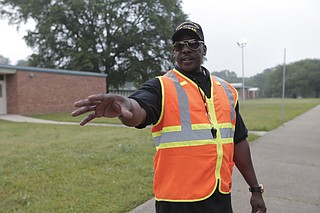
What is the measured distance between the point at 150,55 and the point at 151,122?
31.8 meters

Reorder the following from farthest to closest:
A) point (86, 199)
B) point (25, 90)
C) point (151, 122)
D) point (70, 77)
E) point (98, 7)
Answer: point (98, 7) < point (70, 77) < point (25, 90) < point (86, 199) < point (151, 122)

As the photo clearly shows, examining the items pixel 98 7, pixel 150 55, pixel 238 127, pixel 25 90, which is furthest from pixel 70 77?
pixel 238 127

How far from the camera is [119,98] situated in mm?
1383

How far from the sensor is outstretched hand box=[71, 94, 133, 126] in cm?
128

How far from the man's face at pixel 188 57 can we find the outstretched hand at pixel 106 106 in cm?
59

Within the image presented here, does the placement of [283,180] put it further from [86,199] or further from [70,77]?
[70,77]

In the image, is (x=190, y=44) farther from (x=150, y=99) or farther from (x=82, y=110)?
(x=82, y=110)

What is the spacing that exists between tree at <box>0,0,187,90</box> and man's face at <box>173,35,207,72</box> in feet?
95.2

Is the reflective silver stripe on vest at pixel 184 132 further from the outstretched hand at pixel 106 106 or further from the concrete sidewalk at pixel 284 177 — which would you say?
the concrete sidewalk at pixel 284 177

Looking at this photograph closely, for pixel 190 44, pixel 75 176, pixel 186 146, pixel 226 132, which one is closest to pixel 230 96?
pixel 226 132

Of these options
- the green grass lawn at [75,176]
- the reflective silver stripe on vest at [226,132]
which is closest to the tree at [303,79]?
the green grass lawn at [75,176]

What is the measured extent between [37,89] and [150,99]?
64.1ft

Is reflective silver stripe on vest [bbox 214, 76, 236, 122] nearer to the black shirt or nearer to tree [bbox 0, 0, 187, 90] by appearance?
the black shirt

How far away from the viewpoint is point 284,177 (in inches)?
207
